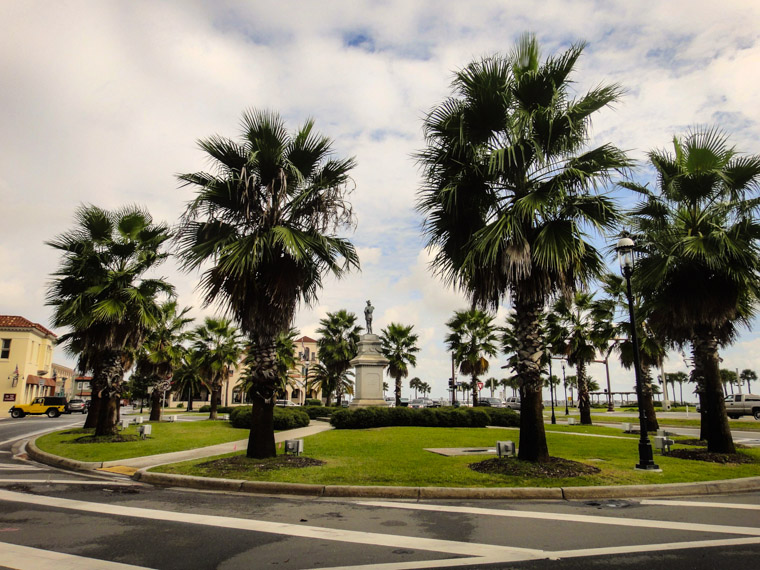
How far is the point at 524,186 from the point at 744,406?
127 feet

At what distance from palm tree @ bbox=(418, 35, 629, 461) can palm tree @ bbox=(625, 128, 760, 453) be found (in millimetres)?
3497

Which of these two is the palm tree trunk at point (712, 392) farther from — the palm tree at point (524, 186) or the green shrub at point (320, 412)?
the green shrub at point (320, 412)

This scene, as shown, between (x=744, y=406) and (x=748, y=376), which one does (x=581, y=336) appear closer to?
(x=744, y=406)

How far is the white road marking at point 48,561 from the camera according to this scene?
4.51 metres

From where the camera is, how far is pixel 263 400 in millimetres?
11102

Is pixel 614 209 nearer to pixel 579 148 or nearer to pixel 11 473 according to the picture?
pixel 579 148

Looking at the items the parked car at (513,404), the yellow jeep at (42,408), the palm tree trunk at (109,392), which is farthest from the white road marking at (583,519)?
the yellow jeep at (42,408)

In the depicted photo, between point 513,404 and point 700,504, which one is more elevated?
point 700,504

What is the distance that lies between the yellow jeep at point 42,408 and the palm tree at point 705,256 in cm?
4851

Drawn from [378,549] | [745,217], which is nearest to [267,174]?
[378,549]

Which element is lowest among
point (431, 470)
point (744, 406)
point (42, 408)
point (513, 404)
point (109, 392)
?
point (513, 404)

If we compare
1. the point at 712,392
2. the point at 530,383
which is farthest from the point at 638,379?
the point at 712,392

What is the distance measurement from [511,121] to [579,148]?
169 cm

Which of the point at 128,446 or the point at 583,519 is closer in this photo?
the point at 583,519
